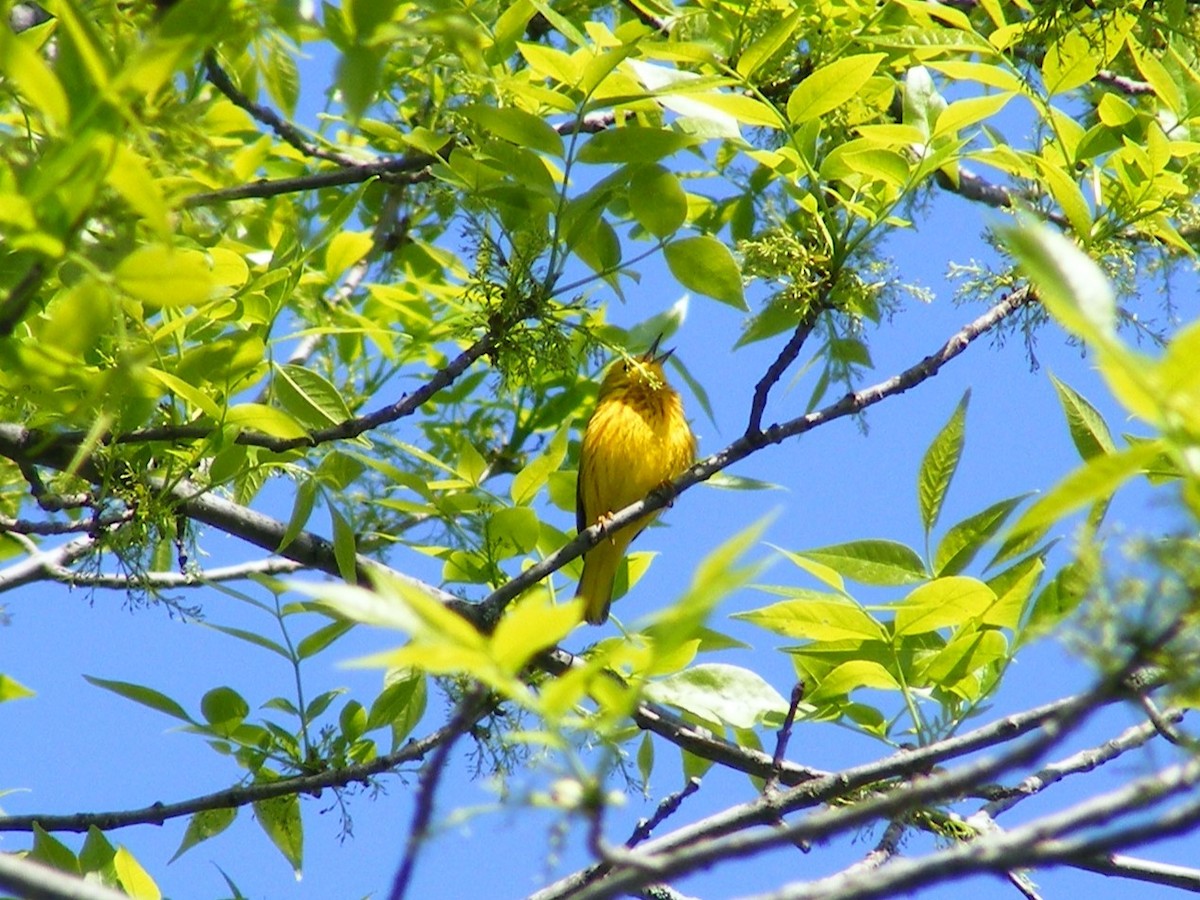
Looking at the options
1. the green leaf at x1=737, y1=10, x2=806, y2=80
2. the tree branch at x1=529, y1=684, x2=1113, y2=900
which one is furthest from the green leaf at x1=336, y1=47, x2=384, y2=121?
the green leaf at x1=737, y1=10, x2=806, y2=80

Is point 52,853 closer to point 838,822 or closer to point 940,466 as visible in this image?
point 940,466

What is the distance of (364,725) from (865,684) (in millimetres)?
1327

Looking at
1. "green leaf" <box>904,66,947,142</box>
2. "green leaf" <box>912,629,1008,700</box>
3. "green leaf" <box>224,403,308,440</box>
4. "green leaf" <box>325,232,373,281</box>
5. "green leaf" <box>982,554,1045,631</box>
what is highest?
"green leaf" <box>325,232,373,281</box>

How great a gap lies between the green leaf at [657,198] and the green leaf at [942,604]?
0.94 m

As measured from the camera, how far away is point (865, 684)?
9.58 ft

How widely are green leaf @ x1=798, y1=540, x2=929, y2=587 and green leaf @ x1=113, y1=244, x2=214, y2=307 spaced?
68.8 inches

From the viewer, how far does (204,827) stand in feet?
11.3

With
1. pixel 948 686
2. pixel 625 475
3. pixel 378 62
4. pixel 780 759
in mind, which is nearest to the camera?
pixel 378 62

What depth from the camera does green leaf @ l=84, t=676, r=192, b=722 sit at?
323 cm

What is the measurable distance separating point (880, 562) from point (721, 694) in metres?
0.51

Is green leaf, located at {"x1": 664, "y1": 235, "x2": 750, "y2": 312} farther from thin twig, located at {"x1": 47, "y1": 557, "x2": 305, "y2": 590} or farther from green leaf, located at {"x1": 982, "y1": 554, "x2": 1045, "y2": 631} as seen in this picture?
thin twig, located at {"x1": 47, "y1": 557, "x2": 305, "y2": 590}

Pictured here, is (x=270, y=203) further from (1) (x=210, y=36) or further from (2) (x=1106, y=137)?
(1) (x=210, y=36)

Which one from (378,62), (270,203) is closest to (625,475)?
(270,203)

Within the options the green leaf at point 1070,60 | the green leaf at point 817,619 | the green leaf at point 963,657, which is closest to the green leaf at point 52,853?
the green leaf at point 817,619
